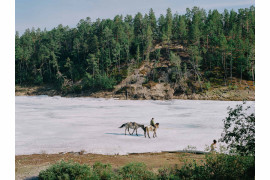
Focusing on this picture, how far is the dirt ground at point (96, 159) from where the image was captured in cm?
1240

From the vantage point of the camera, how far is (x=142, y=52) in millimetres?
72250

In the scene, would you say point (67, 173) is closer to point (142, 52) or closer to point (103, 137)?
point (103, 137)

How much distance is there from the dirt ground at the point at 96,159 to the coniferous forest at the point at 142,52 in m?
41.8

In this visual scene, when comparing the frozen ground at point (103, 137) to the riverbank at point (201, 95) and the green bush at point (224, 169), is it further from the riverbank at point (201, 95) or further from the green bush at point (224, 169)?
the riverbank at point (201, 95)

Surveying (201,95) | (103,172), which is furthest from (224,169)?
(201,95)

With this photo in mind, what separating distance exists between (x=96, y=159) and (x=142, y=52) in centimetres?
6062

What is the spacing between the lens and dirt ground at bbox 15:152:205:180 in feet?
40.7

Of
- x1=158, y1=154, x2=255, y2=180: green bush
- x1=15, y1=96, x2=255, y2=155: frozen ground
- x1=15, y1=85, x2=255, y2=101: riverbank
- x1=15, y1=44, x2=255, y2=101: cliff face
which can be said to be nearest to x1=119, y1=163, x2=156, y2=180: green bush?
x1=158, y1=154, x2=255, y2=180: green bush

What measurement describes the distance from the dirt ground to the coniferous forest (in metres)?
41.8

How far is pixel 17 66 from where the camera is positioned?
3157 inches

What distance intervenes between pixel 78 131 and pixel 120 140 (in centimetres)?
466

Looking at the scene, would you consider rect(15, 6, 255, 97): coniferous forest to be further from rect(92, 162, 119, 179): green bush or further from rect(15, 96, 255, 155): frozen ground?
rect(92, 162, 119, 179): green bush

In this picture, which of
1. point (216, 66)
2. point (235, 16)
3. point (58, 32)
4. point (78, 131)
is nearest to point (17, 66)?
point (58, 32)

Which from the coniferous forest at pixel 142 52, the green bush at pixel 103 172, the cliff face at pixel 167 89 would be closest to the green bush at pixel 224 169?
the green bush at pixel 103 172
